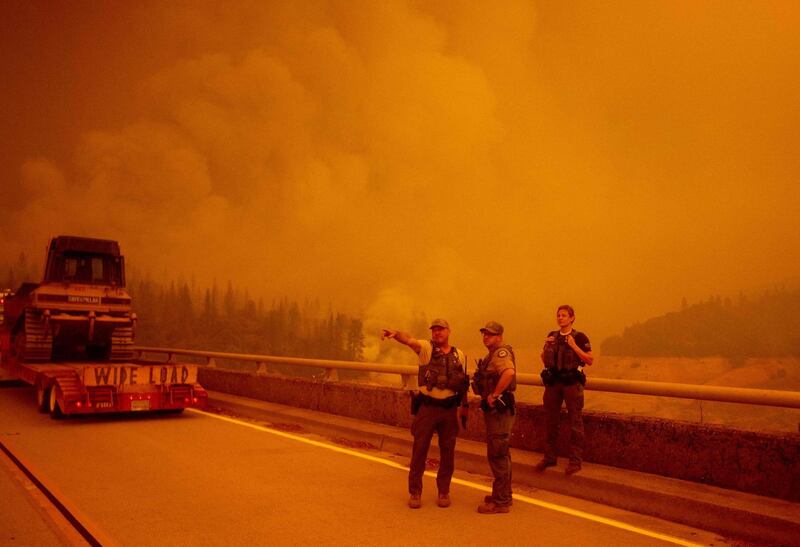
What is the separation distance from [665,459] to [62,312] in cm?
1622

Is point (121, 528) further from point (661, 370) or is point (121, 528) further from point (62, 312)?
point (661, 370)

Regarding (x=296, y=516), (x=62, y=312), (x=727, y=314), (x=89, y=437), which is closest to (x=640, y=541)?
(x=296, y=516)

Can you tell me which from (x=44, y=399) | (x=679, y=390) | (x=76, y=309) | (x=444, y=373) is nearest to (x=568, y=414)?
(x=679, y=390)

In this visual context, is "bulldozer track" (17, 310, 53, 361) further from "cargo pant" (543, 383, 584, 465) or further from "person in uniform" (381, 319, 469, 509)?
"cargo pant" (543, 383, 584, 465)

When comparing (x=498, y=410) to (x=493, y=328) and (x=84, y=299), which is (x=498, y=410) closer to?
(x=493, y=328)

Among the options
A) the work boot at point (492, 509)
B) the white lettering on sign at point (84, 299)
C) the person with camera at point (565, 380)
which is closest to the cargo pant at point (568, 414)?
the person with camera at point (565, 380)

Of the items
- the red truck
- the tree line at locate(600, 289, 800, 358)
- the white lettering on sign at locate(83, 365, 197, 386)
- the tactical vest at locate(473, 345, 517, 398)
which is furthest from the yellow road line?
the tree line at locate(600, 289, 800, 358)

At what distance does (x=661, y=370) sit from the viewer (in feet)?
466

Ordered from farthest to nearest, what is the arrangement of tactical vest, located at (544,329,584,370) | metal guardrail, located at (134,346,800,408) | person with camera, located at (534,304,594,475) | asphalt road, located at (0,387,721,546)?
tactical vest, located at (544,329,584,370) < person with camera, located at (534,304,594,475) < metal guardrail, located at (134,346,800,408) < asphalt road, located at (0,387,721,546)

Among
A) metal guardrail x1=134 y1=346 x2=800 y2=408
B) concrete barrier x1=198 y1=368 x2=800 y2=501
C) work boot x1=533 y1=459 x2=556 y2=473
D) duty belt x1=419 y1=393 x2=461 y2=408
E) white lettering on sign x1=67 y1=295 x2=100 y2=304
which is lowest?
work boot x1=533 y1=459 x2=556 y2=473

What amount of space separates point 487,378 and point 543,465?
170cm

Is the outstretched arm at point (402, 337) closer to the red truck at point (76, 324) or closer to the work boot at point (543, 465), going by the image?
the work boot at point (543, 465)

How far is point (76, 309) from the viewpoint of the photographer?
17531 mm

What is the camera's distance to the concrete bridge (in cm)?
565
